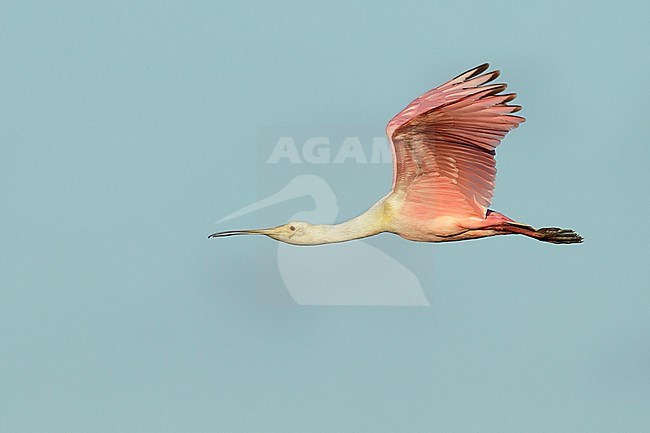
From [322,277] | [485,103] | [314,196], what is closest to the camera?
[485,103]

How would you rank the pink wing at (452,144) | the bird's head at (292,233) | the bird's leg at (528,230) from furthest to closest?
the bird's head at (292,233), the bird's leg at (528,230), the pink wing at (452,144)

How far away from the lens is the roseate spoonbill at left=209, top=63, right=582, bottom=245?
2359 centimetres

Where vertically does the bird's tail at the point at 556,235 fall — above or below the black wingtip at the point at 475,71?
below

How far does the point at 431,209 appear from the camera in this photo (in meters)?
24.5

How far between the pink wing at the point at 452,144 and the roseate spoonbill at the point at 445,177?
0.5 inches

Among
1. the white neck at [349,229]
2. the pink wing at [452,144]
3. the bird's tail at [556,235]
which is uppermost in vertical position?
the pink wing at [452,144]

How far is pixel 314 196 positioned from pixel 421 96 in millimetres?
10253

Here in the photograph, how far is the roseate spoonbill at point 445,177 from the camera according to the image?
23594 millimetres

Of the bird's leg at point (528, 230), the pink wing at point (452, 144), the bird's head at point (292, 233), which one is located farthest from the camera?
the bird's head at point (292, 233)

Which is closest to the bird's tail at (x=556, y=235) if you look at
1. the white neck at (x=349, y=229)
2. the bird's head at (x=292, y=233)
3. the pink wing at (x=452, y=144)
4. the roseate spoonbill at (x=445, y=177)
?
the roseate spoonbill at (x=445, y=177)

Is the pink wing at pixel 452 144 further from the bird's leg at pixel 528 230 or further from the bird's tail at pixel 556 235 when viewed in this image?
the bird's tail at pixel 556 235

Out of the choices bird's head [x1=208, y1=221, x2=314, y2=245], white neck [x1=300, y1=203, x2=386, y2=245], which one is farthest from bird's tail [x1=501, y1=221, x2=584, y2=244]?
bird's head [x1=208, y1=221, x2=314, y2=245]

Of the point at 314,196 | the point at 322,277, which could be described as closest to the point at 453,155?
the point at 314,196

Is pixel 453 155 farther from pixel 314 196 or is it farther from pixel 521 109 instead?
pixel 314 196
